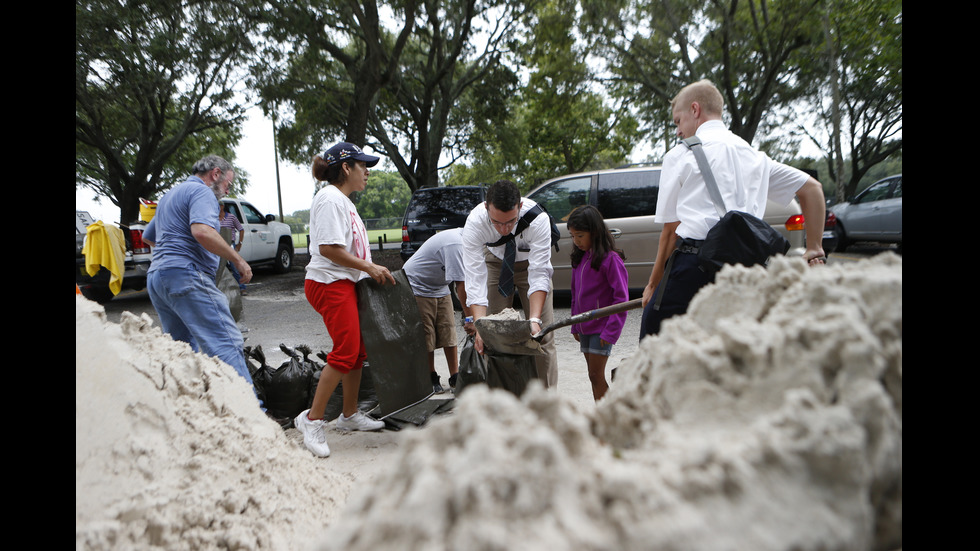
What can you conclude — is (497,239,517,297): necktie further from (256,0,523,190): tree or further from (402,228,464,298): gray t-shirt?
(256,0,523,190): tree

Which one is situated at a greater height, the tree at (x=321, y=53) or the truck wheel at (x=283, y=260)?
the tree at (x=321, y=53)

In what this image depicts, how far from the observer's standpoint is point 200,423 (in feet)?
6.66

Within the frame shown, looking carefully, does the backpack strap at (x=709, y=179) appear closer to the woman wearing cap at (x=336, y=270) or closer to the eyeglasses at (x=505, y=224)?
the eyeglasses at (x=505, y=224)

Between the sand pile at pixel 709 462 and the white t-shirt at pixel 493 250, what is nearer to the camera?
the sand pile at pixel 709 462

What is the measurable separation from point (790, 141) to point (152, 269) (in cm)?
2459

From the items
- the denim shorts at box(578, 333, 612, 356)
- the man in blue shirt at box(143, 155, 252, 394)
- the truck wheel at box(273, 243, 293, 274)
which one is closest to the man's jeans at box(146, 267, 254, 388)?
the man in blue shirt at box(143, 155, 252, 394)

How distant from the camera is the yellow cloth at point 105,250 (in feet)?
12.9

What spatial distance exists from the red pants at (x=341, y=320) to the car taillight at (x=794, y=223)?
5058 mm

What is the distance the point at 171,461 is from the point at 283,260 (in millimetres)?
13733

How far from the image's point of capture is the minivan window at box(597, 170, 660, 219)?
712cm

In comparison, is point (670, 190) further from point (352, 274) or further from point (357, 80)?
point (357, 80)

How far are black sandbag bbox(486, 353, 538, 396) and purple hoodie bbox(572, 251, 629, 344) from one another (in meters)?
0.39

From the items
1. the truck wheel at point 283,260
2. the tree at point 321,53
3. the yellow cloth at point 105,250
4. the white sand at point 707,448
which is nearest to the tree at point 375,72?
the tree at point 321,53

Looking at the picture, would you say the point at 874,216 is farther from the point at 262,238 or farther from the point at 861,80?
the point at 262,238
